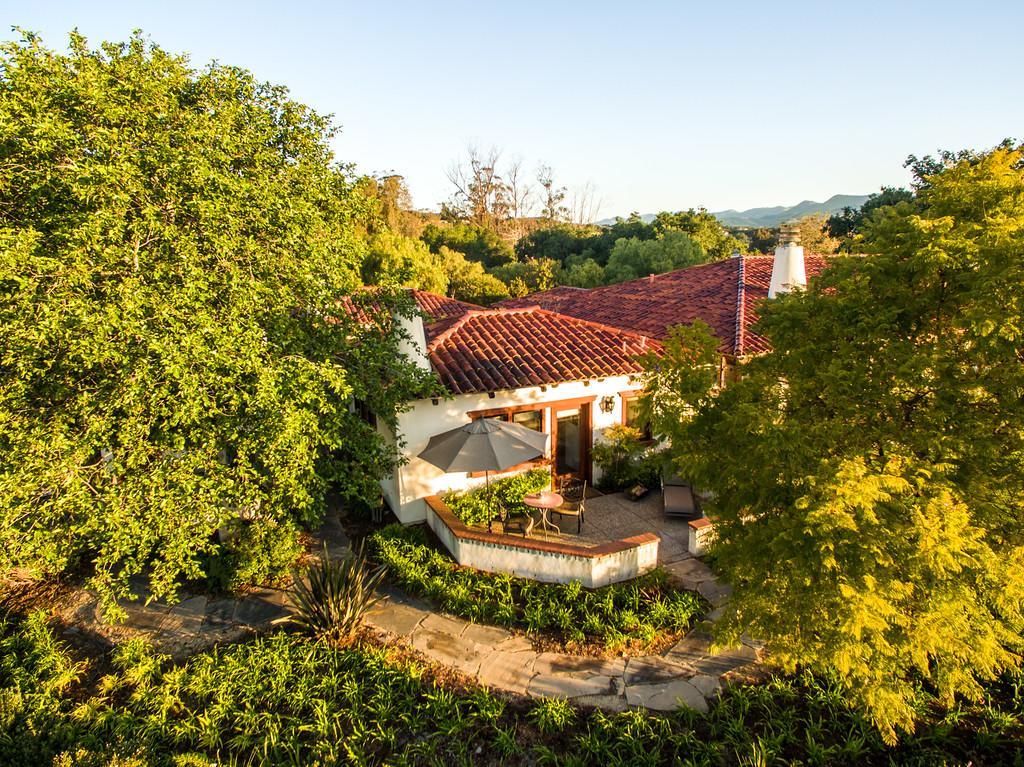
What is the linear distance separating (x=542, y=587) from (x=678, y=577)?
107 inches

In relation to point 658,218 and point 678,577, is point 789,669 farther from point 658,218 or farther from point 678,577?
point 658,218

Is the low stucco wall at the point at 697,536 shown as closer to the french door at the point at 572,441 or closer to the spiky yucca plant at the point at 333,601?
the french door at the point at 572,441

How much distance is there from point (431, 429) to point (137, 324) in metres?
6.50

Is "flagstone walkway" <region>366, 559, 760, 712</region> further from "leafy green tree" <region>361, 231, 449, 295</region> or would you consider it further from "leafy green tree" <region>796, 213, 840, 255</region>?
"leafy green tree" <region>796, 213, 840, 255</region>

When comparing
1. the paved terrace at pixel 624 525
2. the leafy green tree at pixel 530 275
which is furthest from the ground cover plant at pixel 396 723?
the leafy green tree at pixel 530 275

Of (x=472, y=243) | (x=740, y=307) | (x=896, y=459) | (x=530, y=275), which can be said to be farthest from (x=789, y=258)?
(x=472, y=243)

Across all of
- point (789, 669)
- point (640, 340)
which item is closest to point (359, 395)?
point (789, 669)

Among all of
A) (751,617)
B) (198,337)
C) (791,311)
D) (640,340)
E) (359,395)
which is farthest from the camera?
(640,340)

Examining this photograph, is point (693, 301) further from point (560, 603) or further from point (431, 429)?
point (560, 603)

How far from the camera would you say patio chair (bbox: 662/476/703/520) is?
1242 centimetres

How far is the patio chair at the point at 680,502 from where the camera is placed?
12.4 meters

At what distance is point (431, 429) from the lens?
12.1 metres

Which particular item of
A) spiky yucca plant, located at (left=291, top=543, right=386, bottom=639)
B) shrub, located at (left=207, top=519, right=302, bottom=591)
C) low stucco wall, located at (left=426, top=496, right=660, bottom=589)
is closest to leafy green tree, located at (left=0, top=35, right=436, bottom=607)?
spiky yucca plant, located at (left=291, top=543, right=386, bottom=639)

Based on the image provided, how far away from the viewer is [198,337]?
685 centimetres
